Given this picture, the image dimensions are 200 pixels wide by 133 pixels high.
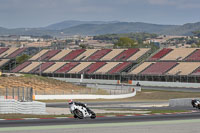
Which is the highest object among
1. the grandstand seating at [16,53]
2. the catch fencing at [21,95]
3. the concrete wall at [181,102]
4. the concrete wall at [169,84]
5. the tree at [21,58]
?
the grandstand seating at [16,53]

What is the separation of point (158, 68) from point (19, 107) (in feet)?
263

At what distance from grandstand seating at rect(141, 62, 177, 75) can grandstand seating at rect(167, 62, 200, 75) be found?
1.95 meters

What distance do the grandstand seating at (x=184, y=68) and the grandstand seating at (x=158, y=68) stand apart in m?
1.95

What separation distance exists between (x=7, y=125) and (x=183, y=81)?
81.0 meters

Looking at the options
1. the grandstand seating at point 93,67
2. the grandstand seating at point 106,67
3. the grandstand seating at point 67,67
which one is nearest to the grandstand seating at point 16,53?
the grandstand seating at point 67,67

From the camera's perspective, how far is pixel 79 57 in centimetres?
15100

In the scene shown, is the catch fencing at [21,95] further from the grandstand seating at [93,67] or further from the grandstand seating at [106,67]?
the grandstand seating at [93,67]

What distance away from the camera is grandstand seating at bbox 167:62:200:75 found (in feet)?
359

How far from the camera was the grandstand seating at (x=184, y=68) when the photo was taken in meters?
109

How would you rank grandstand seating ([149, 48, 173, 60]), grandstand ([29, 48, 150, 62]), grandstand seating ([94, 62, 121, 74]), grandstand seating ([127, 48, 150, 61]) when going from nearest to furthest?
grandstand seating ([94, 62, 121, 74])
grandstand seating ([149, 48, 173, 60])
grandstand seating ([127, 48, 150, 61])
grandstand ([29, 48, 150, 62])

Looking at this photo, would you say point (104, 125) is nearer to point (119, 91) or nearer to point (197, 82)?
point (119, 91)

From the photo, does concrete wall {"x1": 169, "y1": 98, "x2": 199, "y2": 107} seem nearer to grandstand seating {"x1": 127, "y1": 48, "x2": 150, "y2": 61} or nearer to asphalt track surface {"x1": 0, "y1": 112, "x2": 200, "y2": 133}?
asphalt track surface {"x1": 0, "y1": 112, "x2": 200, "y2": 133}

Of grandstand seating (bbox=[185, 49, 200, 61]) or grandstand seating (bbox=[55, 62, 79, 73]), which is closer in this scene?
grandstand seating (bbox=[185, 49, 200, 61])

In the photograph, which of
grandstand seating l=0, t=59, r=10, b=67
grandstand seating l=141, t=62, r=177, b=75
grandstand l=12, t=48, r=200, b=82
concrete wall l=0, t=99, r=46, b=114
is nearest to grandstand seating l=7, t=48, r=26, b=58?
grandstand seating l=0, t=59, r=10, b=67
